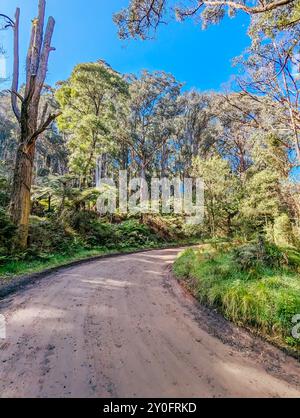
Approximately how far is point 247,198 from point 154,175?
1737 centimetres

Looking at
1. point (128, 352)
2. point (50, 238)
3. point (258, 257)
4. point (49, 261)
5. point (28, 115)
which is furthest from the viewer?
point (50, 238)

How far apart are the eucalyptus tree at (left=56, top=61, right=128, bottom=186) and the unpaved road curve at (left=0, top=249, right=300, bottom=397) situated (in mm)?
14520

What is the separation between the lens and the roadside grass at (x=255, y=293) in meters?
3.93

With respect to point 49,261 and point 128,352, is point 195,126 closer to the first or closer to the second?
point 49,261

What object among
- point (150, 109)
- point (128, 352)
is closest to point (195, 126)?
point (150, 109)

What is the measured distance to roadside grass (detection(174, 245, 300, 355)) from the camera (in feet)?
12.9

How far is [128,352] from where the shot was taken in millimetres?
3184

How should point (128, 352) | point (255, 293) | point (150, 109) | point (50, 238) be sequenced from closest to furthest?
point (128, 352), point (255, 293), point (50, 238), point (150, 109)

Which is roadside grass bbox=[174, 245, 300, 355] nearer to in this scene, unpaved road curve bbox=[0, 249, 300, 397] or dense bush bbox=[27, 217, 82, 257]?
unpaved road curve bbox=[0, 249, 300, 397]

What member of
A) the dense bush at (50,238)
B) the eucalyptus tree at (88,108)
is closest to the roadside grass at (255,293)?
the dense bush at (50,238)

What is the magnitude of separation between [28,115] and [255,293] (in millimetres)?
8501

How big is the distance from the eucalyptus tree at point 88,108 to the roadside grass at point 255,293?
14.1 m
